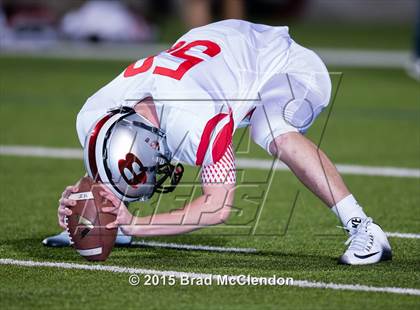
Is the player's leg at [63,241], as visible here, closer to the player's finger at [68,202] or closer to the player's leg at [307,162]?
the player's finger at [68,202]

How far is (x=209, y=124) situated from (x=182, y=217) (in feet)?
1.35

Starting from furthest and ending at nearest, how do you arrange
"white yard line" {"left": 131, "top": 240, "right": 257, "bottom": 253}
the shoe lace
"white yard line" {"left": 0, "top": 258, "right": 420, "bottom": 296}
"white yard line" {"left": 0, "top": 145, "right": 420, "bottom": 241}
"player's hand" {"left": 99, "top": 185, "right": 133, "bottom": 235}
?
"white yard line" {"left": 0, "top": 145, "right": 420, "bottom": 241} → "white yard line" {"left": 131, "top": 240, "right": 257, "bottom": 253} → the shoe lace → "player's hand" {"left": 99, "top": 185, "right": 133, "bottom": 235} → "white yard line" {"left": 0, "top": 258, "right": 420, "bottom": 296}

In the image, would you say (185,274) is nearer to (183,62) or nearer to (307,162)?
(307,162)

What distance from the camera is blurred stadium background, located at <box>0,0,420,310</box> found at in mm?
4305

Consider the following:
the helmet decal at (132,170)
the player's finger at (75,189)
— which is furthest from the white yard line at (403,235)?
the player's finger at (75,189)

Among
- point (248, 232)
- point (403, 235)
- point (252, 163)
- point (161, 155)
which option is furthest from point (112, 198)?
point (252, 163)

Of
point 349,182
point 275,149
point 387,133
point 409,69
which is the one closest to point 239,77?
point 275,149

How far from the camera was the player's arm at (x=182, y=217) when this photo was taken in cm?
461

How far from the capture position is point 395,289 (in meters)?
4.35

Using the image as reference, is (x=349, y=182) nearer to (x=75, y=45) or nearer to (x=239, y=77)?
(x=239, y=77)

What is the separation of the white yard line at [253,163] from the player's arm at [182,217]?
3036 mm

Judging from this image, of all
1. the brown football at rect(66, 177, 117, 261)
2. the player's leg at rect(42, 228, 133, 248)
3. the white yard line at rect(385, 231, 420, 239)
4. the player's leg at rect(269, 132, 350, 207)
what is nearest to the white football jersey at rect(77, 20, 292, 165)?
the player's leg at rect(269, 132, 350, 207)

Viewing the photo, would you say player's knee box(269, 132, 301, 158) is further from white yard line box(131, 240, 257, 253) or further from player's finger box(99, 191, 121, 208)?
player's finger box(99, 191, 121, 208)

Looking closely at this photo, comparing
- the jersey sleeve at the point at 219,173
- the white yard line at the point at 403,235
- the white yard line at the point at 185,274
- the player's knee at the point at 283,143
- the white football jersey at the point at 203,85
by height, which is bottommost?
the white yard line at the point at 403,235
